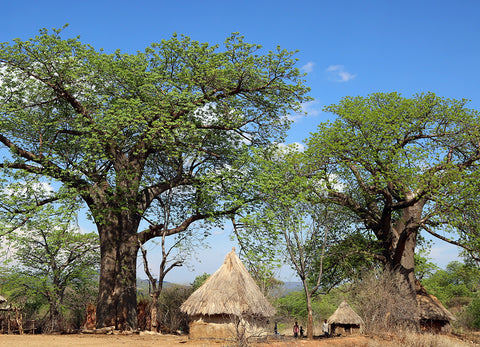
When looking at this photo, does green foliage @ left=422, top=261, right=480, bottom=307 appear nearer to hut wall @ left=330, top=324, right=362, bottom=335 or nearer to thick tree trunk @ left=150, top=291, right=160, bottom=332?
hut wall @ left=330, top=324, right=362, bottom=335

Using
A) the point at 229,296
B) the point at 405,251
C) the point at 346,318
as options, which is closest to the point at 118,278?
the point at 229,296

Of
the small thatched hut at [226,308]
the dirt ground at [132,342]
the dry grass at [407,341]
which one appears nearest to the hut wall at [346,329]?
the dry grass at [407,341]

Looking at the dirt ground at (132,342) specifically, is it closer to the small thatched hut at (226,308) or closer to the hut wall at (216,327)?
the hut wall at (216,327)

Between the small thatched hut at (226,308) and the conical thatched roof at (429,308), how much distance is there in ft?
41.3

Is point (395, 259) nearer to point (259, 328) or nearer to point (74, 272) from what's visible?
point (259, 328)

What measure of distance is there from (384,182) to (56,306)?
1774 cm

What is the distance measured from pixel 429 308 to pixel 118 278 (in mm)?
16906

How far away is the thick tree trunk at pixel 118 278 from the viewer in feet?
60.8

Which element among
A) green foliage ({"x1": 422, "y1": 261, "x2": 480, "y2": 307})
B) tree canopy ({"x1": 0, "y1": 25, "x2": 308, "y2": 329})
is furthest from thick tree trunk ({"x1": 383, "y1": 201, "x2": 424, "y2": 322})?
green foliage ({"x1": 422, "y1": 261, "x2": 480, "y2": 307})

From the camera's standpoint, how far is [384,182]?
22.3m

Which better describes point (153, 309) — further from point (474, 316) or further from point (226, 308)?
point (474, 316)

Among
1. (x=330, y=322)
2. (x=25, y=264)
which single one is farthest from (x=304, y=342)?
(x=25, y=264)

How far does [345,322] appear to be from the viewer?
89.7ft

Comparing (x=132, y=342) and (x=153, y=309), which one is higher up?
(x=153, y=309)
